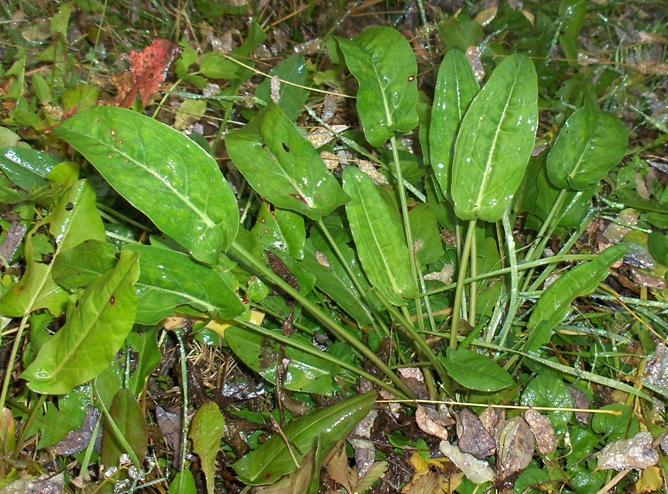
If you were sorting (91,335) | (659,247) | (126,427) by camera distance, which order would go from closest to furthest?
(91,335)
(126,427)
(659,247)

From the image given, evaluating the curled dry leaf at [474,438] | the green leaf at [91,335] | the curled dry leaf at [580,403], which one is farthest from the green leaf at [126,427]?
the curled dry leaf at [580,403]

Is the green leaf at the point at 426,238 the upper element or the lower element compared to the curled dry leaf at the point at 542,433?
upper

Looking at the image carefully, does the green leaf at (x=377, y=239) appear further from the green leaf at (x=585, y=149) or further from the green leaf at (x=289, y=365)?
the green leaf at (x=585, y=149)

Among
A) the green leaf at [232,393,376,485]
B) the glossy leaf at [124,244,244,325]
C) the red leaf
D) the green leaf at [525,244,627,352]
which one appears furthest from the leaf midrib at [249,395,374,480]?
the red leaf

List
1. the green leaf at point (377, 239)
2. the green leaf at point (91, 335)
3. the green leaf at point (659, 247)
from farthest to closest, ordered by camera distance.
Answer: the green leaf at point (659, 247), the green leaf at point (377, 239), the green leaf at point (91, 335)

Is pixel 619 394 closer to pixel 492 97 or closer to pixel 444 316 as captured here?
pixel 444 316

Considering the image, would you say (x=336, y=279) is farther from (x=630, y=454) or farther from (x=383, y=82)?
(x=630, y=454)

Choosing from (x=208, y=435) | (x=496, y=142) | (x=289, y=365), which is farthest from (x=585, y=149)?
(x=208, y=435)
